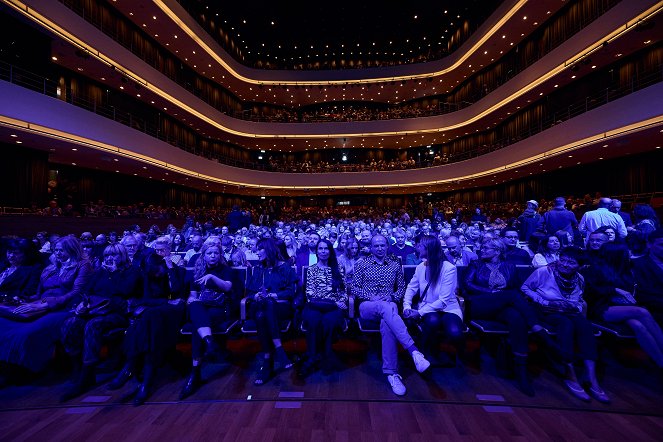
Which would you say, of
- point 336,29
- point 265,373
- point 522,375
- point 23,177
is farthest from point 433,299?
point 336,29

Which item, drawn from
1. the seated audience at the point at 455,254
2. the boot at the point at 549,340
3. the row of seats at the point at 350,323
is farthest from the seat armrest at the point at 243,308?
the seated audience at the point at 455,254

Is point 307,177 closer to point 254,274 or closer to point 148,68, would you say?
point 148,68

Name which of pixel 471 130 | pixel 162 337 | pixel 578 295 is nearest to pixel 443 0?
pixel 471 130

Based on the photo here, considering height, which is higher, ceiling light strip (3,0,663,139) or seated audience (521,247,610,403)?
ceiling light strip (3,0,663,139)

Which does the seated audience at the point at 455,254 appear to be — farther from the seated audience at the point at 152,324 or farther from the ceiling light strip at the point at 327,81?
the ceiling light strip at the point at 327,81

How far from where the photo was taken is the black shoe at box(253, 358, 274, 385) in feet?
10.3

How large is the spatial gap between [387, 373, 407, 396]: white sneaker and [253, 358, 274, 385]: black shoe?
1058 mm

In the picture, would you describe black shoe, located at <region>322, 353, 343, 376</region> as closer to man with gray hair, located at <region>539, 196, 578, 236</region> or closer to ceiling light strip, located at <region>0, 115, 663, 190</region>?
man with gray hair, located at <region>539, 196, 578, 236</region>

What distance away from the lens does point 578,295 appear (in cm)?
320

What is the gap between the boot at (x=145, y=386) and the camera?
285cm

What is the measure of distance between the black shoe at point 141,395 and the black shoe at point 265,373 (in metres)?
0.86

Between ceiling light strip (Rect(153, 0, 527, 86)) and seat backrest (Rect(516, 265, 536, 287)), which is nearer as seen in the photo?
seat backrest (Rect(516, 265, 536, 287))

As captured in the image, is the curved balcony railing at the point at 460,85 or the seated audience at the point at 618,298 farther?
the curved balcony railing at the point at 460,85

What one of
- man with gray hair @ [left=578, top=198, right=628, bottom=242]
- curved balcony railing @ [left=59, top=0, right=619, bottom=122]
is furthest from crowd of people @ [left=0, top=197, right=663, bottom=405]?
curved balcony railing @ [left=59, top=0, right=619, bottom=122]
